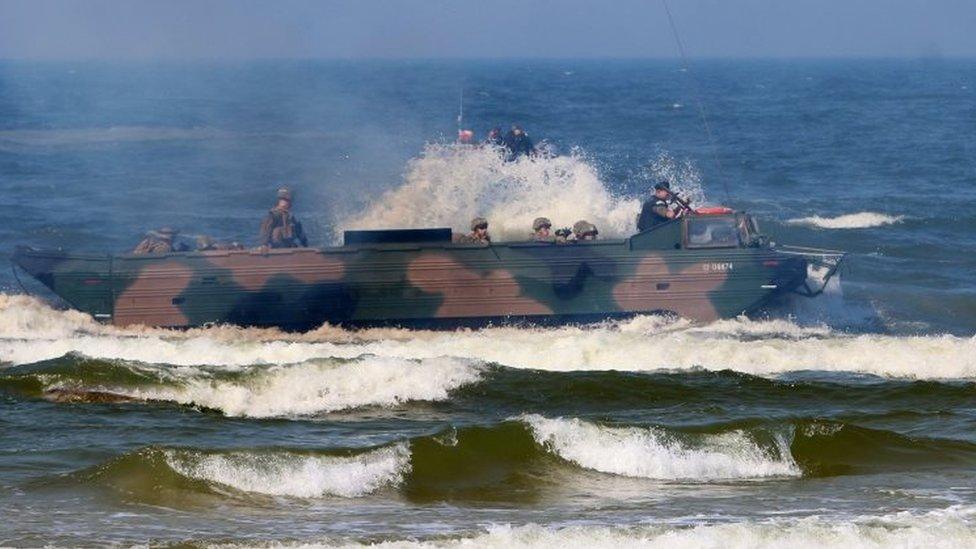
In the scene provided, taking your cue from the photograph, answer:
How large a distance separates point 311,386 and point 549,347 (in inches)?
154

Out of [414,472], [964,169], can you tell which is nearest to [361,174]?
[964,169]

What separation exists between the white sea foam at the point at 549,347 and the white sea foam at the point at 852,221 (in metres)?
14.5

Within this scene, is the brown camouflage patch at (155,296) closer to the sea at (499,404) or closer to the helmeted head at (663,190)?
the sea at (499,404)

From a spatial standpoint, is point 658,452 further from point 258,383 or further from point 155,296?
point 155,296

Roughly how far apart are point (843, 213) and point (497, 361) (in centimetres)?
1974

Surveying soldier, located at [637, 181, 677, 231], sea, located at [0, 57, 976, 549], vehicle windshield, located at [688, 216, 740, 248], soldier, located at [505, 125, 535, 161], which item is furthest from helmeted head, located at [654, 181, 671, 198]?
soldier, located at [505, 125, 535, 161]

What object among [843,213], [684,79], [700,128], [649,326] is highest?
[684,79]

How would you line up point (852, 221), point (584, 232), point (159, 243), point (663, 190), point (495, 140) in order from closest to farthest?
point (159, 243)
point (584, 232)
point (663, 190)
point (495, 140)
point (852, 221)

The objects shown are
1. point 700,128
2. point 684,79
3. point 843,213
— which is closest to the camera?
point 843,213

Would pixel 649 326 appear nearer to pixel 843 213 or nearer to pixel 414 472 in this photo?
pixel 414 472

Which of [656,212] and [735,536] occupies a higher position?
[656,212]

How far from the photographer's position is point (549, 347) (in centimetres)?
2548

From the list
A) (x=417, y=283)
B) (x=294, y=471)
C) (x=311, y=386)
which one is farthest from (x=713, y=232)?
(x=294, y=471)

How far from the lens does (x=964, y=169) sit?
177 feet
